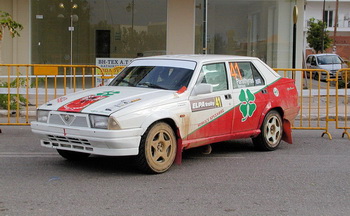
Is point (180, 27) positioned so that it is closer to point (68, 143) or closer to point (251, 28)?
point (251, 28)

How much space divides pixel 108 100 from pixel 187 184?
1.51 metres

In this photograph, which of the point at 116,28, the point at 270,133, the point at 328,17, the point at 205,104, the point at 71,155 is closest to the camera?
the point at 205,104

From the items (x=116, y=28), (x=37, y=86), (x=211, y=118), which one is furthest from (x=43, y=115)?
(x=116, y=28)

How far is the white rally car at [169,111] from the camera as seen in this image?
635 cm

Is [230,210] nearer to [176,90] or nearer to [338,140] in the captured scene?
[176,90]

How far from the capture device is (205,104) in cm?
730

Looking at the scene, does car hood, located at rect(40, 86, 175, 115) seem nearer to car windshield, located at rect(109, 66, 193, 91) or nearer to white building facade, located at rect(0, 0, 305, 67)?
car windshield, located at rect(109, 66, 193, 91)

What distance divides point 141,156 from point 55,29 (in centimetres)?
1261

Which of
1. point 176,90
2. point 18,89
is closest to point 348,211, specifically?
point 176,90

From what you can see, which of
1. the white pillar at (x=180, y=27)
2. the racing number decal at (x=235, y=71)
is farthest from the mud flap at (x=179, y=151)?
the white pillar at (x=180, y=27)

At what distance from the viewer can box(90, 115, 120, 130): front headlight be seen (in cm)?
620

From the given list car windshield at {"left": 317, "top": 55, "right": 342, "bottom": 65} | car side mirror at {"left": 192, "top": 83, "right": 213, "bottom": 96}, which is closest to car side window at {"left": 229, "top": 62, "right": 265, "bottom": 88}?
car side mirror at {"left": 192, "top": 83, "right": 213, "bottom": 96}

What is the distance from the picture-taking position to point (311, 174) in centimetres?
701

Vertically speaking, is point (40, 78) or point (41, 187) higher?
point (40, 78)
